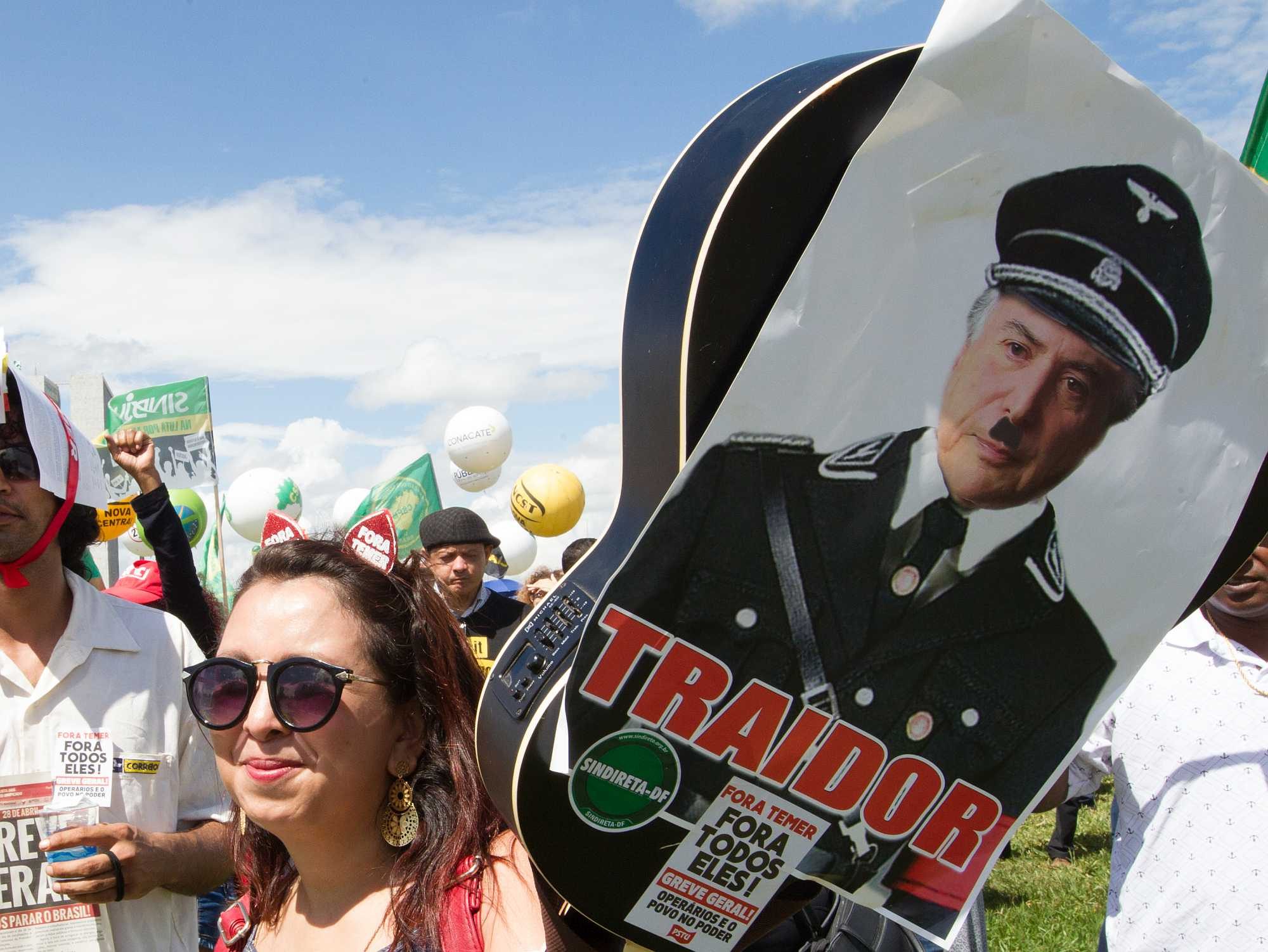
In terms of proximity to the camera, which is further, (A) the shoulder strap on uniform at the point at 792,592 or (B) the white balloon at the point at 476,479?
(B) the white balloon at the point at 476,479

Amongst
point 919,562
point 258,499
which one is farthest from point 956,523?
point 258,499

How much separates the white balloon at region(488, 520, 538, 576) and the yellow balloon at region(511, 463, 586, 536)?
2681mm

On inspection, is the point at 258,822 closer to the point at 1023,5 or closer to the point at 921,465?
the point at 921,465

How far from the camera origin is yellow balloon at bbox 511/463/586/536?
28.1 feet

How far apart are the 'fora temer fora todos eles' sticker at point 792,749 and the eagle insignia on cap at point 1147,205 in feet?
1.67

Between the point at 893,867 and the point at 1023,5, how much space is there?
752 mm

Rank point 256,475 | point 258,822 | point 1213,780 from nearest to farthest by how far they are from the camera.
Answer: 1. point 258,822
2. point 1213,780
3. point 256,475

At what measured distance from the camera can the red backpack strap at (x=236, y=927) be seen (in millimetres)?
1704

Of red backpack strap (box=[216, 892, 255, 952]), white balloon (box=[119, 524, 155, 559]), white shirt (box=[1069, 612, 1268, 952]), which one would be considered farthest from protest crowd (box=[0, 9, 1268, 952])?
white balloon (box=[119, 524, 155, 559])

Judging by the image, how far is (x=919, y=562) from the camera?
96cm

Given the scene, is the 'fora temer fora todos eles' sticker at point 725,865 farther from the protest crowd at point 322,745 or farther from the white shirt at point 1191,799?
the white shirt at point 1191,799

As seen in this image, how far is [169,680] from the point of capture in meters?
2.31

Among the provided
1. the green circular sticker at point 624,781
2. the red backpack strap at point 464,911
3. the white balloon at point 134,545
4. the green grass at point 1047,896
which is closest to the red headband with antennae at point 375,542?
the red backpack strap at point 464,911

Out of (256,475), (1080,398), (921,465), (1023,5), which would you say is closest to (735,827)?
(921,465)
